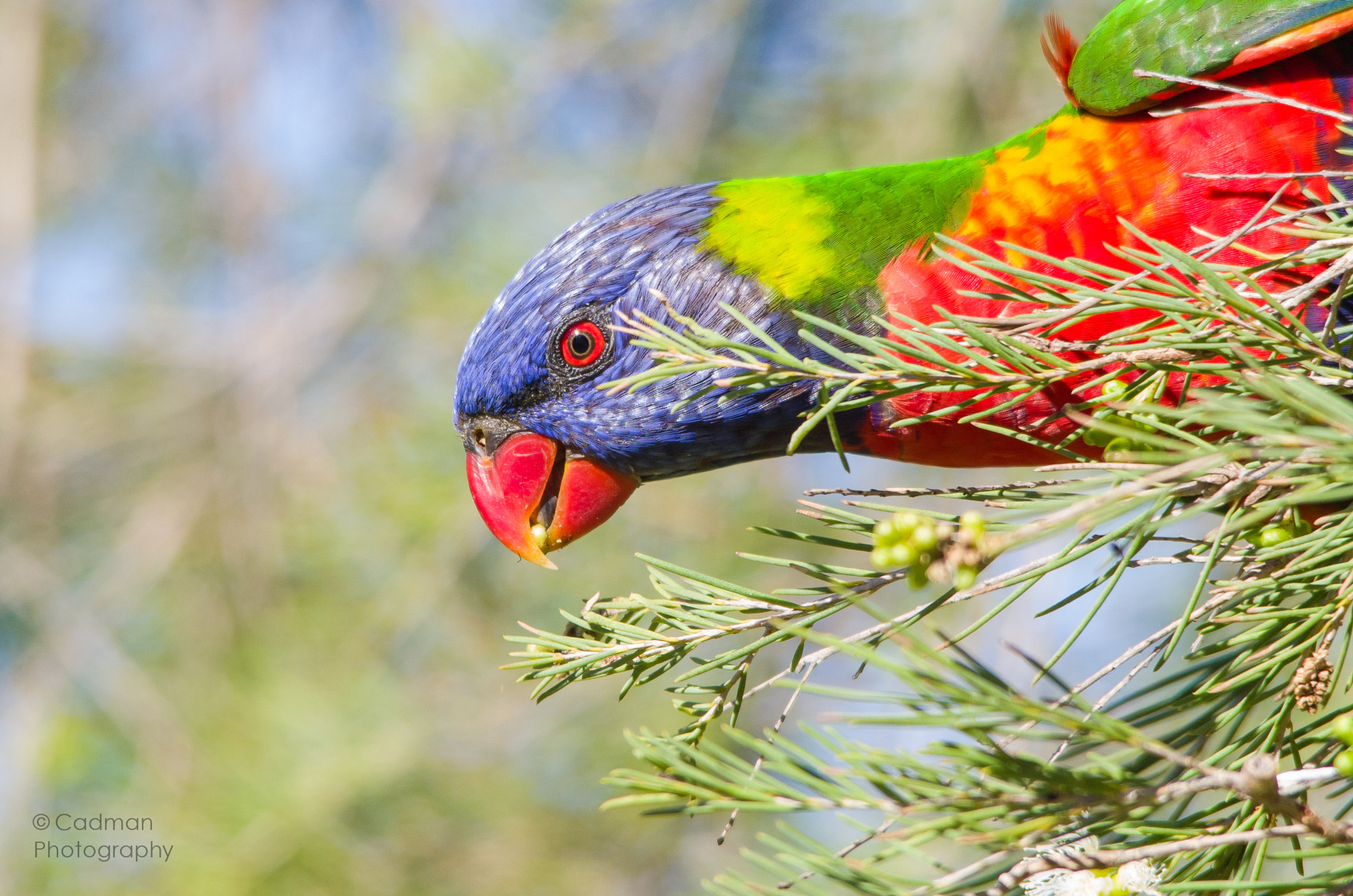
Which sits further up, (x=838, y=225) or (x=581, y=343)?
(x=838, y=225)

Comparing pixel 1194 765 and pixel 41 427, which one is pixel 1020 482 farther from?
pixel 41 427

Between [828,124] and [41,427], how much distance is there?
3041mm

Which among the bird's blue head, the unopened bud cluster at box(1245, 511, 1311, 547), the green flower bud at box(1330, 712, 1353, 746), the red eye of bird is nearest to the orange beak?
the bird's blue head

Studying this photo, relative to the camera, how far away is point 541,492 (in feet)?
4.80

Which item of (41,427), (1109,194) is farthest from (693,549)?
(41,427)

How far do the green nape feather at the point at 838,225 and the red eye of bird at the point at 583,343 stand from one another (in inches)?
7.7

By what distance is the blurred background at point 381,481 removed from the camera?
260 centimetres

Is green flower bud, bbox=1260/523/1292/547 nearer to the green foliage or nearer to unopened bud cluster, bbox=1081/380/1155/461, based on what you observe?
the green foliage

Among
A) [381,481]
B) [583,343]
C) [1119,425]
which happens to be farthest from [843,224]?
[381,481]

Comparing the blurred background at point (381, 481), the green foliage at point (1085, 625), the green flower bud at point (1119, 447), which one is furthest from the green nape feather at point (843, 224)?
the blurred background at point (381, 481)

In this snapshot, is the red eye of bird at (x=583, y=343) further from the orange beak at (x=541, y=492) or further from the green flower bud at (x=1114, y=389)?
the green flower bud at (x=1114, y=389)

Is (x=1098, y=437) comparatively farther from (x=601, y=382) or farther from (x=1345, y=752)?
(x=601, y=382)

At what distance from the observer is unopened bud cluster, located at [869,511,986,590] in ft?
1.94

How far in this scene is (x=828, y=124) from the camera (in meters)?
2.67
